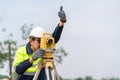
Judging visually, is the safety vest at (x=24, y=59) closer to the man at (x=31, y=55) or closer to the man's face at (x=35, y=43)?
the man at (x=31, y=55)

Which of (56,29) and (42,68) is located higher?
(56,29)

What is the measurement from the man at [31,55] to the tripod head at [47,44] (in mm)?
131

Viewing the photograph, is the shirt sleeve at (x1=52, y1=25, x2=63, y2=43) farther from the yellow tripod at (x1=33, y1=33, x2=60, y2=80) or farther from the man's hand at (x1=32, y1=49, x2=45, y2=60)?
the man's hand at (x1=32, y1=49, x2=45, y2=60)

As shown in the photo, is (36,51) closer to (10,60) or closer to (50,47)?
(50,47)

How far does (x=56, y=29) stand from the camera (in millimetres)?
9055

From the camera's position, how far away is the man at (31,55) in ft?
28.0

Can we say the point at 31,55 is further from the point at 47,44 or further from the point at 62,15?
the point at 62,15

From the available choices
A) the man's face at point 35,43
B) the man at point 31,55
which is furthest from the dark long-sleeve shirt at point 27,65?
the man's face at point 35,43

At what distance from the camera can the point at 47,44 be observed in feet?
27.4

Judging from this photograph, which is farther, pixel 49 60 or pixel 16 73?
pixel 16 73

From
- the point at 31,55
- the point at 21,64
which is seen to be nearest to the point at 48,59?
the point at 21,64

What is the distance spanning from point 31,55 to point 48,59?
1.91 feet

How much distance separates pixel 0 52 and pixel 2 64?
1.54 metres

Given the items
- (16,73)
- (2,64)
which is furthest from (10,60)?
(16,73)
